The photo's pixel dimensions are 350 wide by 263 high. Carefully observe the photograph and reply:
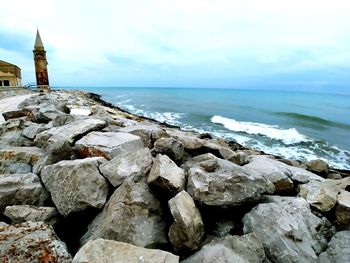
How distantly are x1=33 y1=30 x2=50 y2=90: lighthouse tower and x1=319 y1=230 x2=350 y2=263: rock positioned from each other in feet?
110

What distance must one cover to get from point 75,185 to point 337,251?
129 inches

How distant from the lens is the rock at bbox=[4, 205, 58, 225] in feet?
10.1

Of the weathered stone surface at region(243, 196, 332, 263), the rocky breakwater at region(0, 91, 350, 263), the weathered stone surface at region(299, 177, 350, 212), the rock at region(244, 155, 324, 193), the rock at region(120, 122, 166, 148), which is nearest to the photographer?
the rocky breakwater at region(0, 91, 350, 263)

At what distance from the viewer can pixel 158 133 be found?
552 cm

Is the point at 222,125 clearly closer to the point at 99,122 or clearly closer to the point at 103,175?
the point at 99,122

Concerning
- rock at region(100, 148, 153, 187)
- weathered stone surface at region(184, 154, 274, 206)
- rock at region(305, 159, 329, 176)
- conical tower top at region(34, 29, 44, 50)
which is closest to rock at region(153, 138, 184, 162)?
rock at region(100, 148, 153, 187)

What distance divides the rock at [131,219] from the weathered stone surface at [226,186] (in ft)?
1.77

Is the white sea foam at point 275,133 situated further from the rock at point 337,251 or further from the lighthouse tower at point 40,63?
the lighthouse tower at point 40,63

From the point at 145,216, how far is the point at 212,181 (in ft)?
3.10

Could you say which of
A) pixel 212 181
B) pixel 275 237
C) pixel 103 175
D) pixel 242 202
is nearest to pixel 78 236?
pixel 103 175

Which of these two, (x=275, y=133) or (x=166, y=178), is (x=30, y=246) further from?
(x=275, y=133)

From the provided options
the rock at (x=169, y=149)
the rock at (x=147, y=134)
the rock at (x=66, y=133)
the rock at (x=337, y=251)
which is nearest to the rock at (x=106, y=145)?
the rock at (x=66, y=133)

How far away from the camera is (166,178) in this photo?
126 inches

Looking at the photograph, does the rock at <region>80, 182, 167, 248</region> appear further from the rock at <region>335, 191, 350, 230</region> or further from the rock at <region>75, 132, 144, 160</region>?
the rock at <region>335, 191, 350, 230</region>
